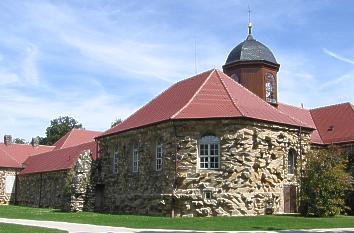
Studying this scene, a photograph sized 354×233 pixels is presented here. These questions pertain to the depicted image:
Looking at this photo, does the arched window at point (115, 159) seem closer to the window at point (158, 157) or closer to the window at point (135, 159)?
the window at point (135, 159)

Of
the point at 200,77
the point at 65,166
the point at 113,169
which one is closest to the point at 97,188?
the point at 113,169

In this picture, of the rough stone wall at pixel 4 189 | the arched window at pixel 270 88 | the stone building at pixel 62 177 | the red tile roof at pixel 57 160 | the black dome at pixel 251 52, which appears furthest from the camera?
the rough stone wall at pixel 4 189

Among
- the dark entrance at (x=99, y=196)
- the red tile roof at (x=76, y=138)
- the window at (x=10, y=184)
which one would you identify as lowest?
the dark entrance at (x=99, y=196)

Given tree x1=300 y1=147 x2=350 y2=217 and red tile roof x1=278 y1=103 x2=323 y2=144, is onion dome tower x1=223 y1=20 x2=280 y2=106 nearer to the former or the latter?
red tile roof x1=278 y1=103 x2=323 y2=144

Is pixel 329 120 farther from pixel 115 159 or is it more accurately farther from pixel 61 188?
pixel 61 188

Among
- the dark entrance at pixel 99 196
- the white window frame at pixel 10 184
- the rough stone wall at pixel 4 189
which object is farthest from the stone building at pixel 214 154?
the white window frame at pixel 10 184

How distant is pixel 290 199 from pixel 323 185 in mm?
3532

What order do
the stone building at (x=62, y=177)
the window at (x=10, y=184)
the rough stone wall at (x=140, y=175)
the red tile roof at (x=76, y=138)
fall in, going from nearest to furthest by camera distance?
1. the rough stone wall at (x=140, y=175)
2. the stone building at (x=62, y=177)
3. the window at (x=10, y=184)
4. the red tile roof at (x=76, y=138)

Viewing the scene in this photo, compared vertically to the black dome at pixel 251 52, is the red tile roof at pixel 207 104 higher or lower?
lower

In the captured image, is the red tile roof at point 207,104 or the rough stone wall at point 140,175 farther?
the rough stone wall at point 140,175

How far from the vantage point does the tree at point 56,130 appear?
7812cm

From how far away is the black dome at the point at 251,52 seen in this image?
119ft

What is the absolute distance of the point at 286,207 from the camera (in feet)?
93.9

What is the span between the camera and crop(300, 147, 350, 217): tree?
2550cm
